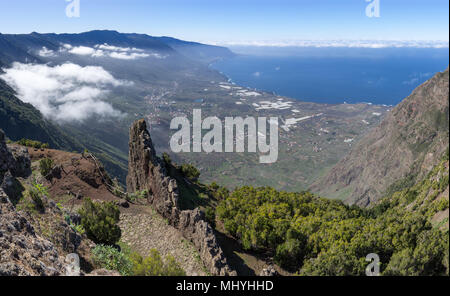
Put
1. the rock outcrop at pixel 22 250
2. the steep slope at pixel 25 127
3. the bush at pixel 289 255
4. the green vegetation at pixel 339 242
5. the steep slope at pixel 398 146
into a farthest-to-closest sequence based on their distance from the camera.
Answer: the steep slope at pixel 25 127, the steep slope at pixel 398 146, the bush at pixel 289 255, the green vegetation at pixel 339 242, the rock outcrop at pixel 22 250

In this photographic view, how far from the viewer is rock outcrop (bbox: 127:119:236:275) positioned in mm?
19938

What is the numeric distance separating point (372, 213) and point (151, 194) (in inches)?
1823

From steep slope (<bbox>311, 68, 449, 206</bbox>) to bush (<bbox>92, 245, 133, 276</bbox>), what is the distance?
125 m

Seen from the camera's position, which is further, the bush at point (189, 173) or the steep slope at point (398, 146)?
the steep slope at point (398, 146)

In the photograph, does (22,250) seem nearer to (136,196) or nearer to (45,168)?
(136,196)

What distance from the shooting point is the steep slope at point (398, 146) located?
138 metres

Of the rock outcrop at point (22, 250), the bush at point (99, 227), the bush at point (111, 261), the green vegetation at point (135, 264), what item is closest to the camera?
the rock outcrop at point (22, 250)

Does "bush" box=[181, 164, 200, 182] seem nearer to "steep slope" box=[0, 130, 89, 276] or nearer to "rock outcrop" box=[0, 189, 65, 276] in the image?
"steep slope" box=[0, 130, 89, 276]

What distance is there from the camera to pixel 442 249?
1966 centimetres

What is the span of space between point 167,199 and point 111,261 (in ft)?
34.0

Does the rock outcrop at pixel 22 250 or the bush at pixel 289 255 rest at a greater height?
the rock outcrop at pixel 22 250


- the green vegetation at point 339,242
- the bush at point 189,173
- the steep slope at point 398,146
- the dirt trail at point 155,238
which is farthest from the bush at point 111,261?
the steep slope at point 398,146

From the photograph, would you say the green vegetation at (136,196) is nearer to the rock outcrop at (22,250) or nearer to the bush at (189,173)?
the rock outcrop at (22,250)

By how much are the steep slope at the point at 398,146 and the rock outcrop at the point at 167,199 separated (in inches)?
4559
